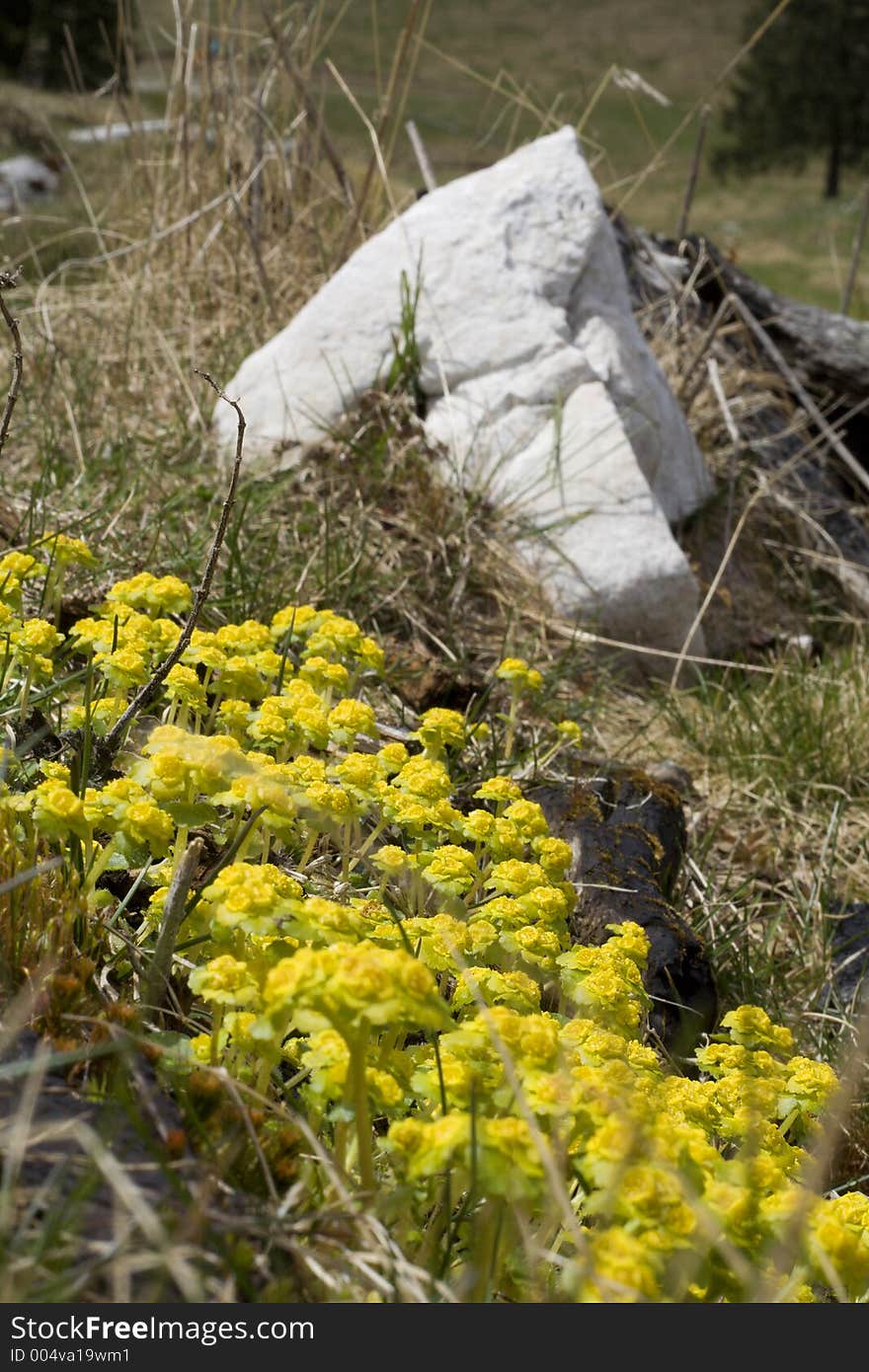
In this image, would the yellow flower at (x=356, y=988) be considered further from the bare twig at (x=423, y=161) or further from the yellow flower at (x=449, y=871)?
the bare twig at (x=423, y=161)

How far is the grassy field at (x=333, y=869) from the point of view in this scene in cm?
132

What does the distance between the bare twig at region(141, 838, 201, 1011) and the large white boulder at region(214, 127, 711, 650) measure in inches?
101

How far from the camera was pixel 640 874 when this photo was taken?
2.79 metres

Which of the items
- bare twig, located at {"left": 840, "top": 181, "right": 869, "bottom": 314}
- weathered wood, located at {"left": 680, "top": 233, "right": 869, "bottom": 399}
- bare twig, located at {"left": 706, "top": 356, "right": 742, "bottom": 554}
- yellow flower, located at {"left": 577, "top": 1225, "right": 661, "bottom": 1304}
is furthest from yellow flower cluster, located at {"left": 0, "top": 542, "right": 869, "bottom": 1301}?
bare twig, located at {"left": 840, "top": 181, "right": 869, "bottom": 314}

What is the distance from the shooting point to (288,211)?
5875mm

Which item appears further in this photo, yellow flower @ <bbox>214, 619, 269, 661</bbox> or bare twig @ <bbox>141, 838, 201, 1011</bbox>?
yellow flower @ <bbox>214, 619, 269, 661</bbox>

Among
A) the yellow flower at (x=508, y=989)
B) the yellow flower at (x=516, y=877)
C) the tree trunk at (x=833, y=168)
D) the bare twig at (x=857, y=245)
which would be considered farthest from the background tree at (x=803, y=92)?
the yellow flower at (x=508, y=989)

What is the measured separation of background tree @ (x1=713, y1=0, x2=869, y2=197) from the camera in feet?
119

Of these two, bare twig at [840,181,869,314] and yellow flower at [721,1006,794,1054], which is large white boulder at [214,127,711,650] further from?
yellow flower at [721,1006,794,1054]

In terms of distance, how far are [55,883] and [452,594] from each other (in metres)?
2.30

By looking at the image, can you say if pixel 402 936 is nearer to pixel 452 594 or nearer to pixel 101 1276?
pixel 101 1276

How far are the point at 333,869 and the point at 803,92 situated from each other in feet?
130

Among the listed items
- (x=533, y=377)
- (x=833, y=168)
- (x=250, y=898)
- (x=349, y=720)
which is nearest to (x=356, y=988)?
(x=250, y=898)

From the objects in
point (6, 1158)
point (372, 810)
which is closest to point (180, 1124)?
point (6, 1158)
